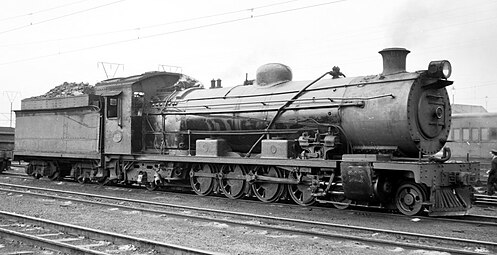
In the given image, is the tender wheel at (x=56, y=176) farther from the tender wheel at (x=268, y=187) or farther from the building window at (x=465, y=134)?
the building window at (x=465, y=134)

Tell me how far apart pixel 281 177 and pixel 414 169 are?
3479mm

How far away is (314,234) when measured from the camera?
27.7ft

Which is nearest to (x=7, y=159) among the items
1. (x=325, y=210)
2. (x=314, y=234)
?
(x=325, y=210)

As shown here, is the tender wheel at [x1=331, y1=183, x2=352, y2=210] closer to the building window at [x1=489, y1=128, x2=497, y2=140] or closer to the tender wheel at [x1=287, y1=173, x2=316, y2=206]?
the tender wheel at [x1=287, y1=173, x2=316, y2=206]

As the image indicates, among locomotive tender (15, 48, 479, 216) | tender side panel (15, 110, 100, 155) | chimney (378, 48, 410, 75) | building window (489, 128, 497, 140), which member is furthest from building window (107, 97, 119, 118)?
building window (489, 128, 497, 140)

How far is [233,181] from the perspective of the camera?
13.3m

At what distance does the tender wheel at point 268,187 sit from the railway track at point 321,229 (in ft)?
6.55

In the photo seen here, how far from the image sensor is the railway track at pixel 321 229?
7.50m

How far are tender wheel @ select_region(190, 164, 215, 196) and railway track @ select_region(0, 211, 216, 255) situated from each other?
529cm

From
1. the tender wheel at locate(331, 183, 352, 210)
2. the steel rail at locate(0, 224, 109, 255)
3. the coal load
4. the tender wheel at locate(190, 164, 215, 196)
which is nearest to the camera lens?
the steel rail at locate(0, 224, 109, 255)

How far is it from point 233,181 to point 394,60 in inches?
201

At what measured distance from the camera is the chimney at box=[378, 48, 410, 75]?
11.0 m

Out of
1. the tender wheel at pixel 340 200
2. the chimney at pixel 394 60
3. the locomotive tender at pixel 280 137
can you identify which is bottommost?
the tender wheel at pixel 340 200

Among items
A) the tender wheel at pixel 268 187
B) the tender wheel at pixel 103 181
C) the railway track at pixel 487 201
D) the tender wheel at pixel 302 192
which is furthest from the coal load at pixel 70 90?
the railway track at pixel 487 201
